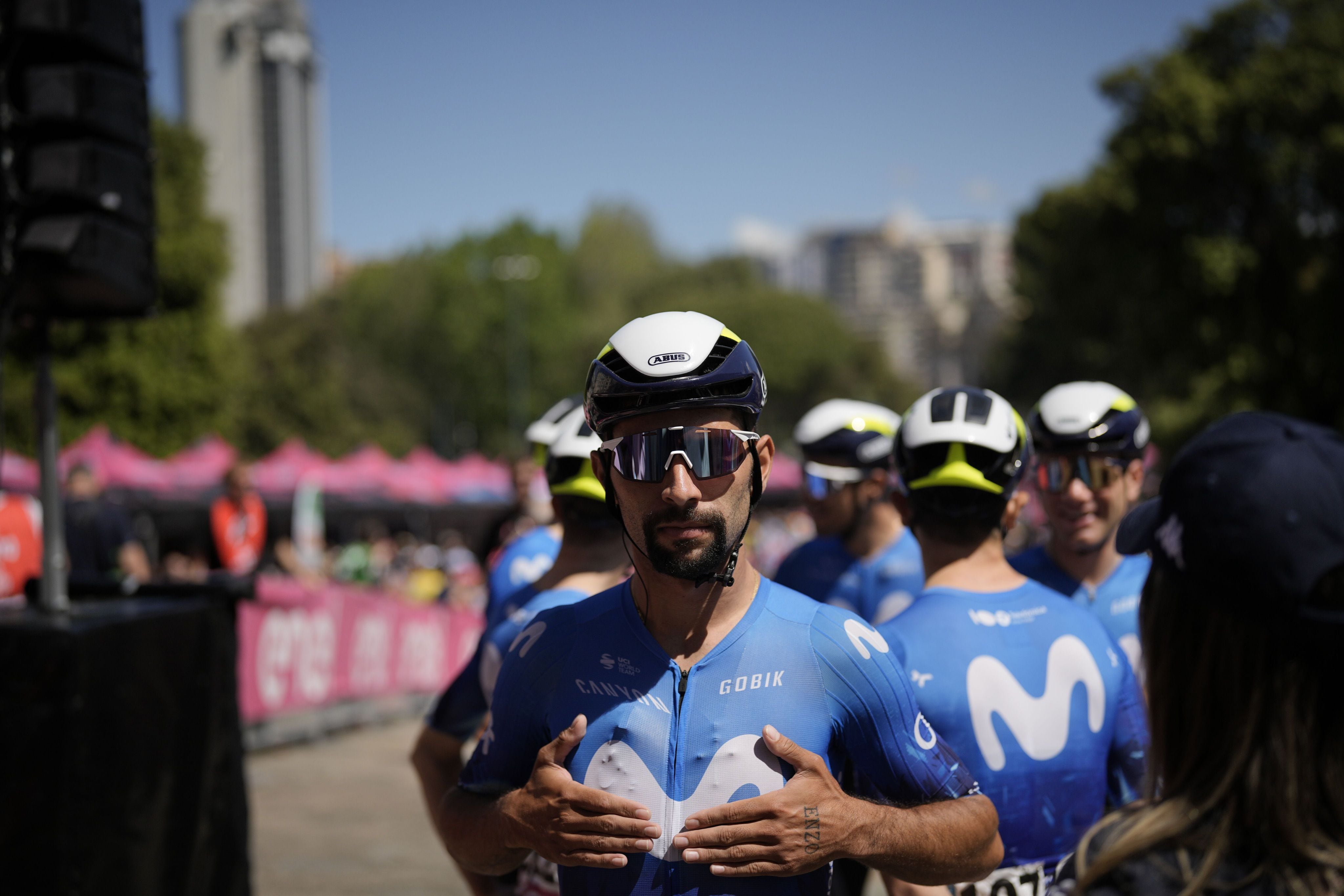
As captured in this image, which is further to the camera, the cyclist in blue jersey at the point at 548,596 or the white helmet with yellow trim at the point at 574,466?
the white helmet with yellow trim at the point at 574,466

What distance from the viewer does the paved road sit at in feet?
26.5

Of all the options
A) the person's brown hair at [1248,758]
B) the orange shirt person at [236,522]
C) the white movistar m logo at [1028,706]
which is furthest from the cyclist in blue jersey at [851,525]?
the orange shirt person at [236,522]

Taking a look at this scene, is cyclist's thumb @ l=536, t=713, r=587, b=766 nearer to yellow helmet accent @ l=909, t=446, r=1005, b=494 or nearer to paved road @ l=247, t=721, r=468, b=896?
yellow helmet accent @ l=909, t=446, r=1005, b=494

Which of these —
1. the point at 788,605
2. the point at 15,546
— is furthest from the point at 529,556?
the point at 15,546

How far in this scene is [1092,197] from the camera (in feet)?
115

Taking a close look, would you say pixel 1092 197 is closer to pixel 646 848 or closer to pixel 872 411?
pixel 872 411

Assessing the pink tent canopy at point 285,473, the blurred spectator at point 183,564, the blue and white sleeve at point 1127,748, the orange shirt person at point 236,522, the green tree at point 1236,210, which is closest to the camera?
the blue and white sleeve at point 1127,748

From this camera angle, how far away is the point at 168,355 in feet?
121

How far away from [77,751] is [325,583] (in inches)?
396

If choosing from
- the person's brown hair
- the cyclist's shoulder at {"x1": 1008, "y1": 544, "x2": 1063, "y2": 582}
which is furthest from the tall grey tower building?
the person's brown hair

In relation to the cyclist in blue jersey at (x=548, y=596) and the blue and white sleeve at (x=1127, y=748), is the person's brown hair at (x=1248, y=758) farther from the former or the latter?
the cyclist in blue jersey at (x=548, y=596)

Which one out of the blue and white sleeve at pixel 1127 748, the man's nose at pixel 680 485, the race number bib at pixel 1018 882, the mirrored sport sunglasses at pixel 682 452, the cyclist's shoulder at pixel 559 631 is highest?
the mirrored sport sunglasses at pixel 682 452

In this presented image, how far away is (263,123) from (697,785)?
166676mm

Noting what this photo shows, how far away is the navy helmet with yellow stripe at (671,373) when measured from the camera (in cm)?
266
